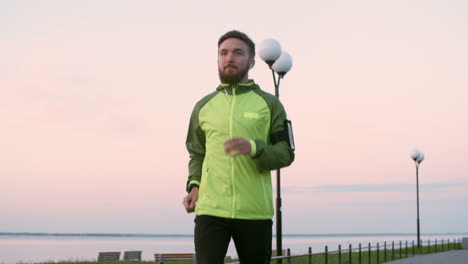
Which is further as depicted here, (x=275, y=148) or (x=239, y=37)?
(x=239, y=37)

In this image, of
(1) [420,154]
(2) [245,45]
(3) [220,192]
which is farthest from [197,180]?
(1) [420,154]

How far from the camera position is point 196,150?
352 cm

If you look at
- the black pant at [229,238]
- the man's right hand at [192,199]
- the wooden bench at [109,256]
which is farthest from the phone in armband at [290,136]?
the wooden bench at [109,256]

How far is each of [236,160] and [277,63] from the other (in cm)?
909

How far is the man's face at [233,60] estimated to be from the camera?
3416 mm

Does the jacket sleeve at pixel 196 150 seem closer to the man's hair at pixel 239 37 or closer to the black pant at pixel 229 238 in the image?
the black pant at pixel 229 238

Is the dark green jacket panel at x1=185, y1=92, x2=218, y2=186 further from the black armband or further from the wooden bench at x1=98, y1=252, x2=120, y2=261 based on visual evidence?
the wooden bench at x1=98, y1=252, x2=120, y2=261

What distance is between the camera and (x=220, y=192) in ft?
10.8

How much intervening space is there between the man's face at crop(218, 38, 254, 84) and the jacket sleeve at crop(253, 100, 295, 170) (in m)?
0.25

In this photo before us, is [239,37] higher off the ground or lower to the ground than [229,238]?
higher

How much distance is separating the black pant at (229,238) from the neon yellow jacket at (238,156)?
4 centimetres

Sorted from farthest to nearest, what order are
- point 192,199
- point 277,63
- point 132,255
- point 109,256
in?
point 132,255
point 109,256
point 277,63
point 192,199

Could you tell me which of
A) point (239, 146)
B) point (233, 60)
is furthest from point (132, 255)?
point (239, 146)

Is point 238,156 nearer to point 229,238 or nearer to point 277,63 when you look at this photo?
point 229,238
